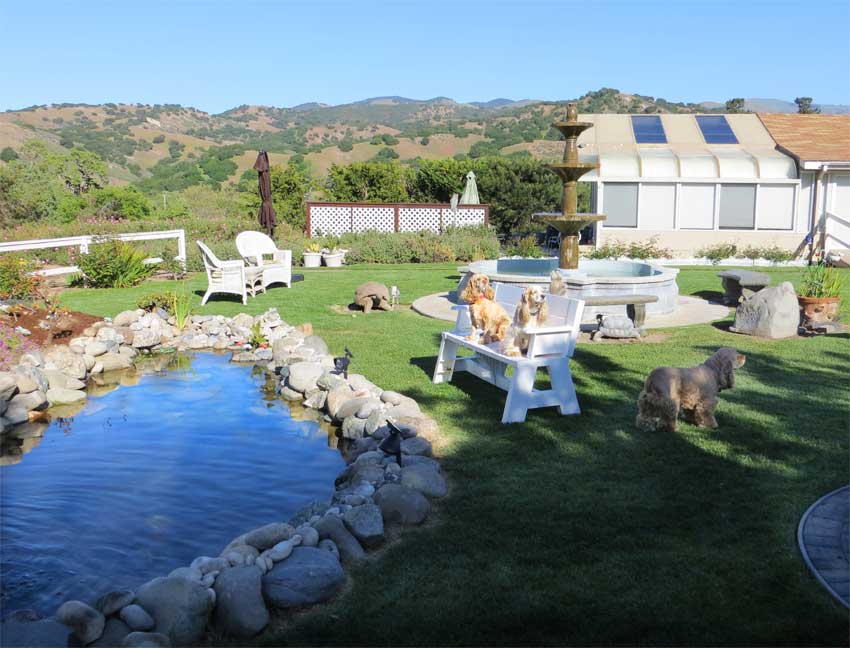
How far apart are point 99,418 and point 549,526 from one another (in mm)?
5102

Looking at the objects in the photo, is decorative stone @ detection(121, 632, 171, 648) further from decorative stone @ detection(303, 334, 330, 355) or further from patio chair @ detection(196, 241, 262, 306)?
patio chair @ detection(196, 241, 262, 306)

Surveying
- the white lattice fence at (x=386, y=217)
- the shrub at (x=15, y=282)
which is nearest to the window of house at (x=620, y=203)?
the white lattice fence at (x=386, y=217)

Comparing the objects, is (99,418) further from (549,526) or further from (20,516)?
(549,526)

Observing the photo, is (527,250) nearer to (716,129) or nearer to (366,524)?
(716,129)

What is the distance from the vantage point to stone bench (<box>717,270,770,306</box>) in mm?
12000

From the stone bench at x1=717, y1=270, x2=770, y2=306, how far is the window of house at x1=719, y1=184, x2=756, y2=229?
9.38 metres

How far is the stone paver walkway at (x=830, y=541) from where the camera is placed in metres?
3.76

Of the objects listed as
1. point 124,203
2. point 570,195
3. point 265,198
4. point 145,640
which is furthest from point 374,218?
point 145,640

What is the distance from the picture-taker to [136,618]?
11.6 feet

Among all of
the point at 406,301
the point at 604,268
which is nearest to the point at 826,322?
the point at 604,268

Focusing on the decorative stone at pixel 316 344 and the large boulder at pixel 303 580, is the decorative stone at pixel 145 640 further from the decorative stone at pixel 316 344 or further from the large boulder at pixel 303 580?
the decorative stone at pixel 316 344

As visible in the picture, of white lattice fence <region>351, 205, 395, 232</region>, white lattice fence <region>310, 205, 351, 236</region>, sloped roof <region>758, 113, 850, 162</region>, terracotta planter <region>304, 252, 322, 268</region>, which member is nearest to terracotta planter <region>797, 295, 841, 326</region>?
terracotta planter <region>304, 252, 322, 268</region>

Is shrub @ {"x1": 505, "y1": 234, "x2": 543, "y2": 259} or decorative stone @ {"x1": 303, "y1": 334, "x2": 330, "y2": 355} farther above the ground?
shrub @ {"x1": 505, "y1": 234, "x2": 543, "y2": 259}

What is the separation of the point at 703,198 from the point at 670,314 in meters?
11.0
